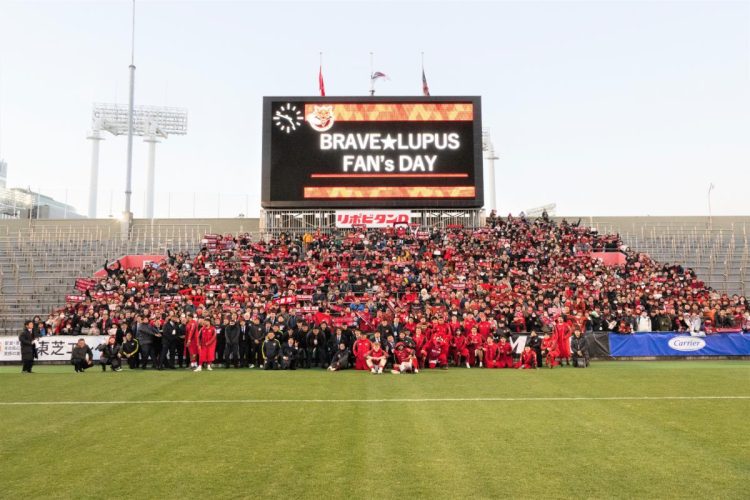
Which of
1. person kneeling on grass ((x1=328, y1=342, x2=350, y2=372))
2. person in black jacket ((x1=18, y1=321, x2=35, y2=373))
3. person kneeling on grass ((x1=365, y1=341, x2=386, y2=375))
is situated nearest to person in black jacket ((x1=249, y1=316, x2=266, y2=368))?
person kneeling on grass ((x1=328, y1=342, x2=350, y2=372))

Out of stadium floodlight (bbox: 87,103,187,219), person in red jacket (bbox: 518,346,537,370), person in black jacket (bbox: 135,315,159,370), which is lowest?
person in red jacket (bbox: 518,346,537,370)

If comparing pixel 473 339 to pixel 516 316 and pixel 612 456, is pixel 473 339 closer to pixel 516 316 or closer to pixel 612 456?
pixel 516 316

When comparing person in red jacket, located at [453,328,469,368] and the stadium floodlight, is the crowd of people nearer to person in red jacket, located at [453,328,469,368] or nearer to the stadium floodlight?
person in red jacket, located at [453,328,469,368]

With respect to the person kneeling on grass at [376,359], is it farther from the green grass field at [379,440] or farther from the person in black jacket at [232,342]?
the person in black jacket at [232,342]

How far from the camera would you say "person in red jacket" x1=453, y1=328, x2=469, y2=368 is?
18.2m

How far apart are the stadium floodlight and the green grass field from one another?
134 ft

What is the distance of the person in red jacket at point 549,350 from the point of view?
18.1 m

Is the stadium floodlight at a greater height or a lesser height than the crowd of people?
greater

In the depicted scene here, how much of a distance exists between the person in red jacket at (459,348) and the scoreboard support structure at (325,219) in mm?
12244

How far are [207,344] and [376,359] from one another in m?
5.21

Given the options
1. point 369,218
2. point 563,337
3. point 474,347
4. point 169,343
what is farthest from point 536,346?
point 369,218

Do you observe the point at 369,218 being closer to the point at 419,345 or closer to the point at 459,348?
the point at 459,348

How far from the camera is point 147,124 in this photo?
50344 millimetres

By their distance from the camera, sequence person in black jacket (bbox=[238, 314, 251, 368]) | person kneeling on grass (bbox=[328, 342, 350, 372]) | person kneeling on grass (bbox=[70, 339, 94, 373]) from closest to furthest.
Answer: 1. person kneeling on grass (bbox=[70, 339, 94, 373])
2. person kneeling on grass (bbox=[328, 342, 350, 372])
3. person in black jacket (bbox=[238, 314, 251, 368])
